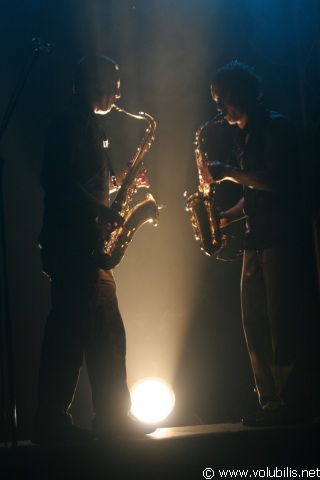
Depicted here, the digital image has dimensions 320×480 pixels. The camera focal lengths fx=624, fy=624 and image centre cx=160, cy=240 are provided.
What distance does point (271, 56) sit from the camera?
5277mm

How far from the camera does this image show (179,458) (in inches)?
120

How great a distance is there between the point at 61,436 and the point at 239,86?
7.98 feet

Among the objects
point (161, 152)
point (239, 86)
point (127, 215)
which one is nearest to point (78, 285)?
point (127, 215)

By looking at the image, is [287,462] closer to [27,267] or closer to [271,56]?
[27,267]

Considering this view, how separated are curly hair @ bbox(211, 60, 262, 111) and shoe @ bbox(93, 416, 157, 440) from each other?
210 cm

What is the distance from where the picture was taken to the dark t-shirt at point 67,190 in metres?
3.59

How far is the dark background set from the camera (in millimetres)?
5117

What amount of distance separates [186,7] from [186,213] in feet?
5.98

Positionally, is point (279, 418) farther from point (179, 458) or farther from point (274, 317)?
point (179, 458)

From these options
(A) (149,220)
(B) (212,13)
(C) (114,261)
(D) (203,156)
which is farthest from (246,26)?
(C) (114,261)

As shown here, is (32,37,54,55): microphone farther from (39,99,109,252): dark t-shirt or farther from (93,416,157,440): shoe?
(93,416,157,440): shoe

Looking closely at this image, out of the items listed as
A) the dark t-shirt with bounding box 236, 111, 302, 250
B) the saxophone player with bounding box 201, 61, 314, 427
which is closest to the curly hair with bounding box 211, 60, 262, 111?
the saxophone player with bounding box 201, 61, 314, 427

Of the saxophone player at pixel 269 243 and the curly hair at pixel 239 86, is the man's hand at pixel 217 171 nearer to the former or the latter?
the saxophone player at pixel 269 243

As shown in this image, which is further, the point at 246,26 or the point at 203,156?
the point at 246,26
